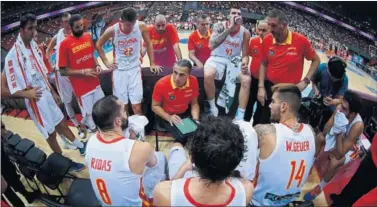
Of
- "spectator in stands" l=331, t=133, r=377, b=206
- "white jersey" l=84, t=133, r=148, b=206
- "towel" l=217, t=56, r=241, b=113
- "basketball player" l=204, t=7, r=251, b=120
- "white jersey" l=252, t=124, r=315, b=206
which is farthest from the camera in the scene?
"towel" l=217, t=56, r=241, b=113

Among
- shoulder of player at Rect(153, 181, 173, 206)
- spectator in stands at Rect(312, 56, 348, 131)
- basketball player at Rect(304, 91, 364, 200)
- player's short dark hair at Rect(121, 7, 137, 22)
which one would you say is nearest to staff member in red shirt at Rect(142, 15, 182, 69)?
player's short dark hair at Rect(121, 7, 137, 22)

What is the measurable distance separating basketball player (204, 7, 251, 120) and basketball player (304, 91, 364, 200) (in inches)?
38.0

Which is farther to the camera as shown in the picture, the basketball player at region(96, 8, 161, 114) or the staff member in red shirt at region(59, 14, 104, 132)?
the basketball player at region(96, 8, 161, 114)

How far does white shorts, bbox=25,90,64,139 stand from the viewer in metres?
3.29

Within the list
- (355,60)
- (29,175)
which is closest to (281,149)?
(29,175)

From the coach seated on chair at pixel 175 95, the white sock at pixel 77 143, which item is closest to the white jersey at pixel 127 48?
the coach seated on chair at pixel 175 95

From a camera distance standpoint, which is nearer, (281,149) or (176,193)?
(176,193)

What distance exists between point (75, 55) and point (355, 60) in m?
6.43

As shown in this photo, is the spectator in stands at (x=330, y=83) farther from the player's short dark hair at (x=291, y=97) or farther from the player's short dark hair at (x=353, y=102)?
the player's short dark hair at (x=291, y=97)

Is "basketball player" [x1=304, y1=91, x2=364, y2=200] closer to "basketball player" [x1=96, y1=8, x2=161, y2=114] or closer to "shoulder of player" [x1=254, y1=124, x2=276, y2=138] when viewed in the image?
"shoulder of player" [x1=254, y1=124, x2=276, y2=138]

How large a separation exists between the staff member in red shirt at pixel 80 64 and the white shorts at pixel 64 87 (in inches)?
6.6

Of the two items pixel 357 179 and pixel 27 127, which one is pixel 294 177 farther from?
pixel 27 127

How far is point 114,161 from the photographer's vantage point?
6.48 feet

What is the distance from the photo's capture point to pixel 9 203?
116 inches
